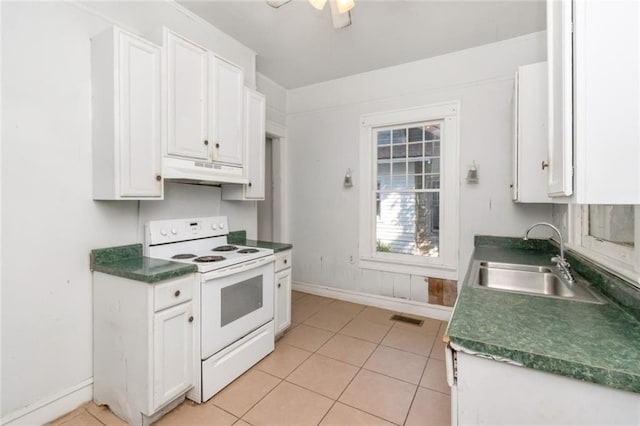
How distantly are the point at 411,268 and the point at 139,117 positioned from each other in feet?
9.67

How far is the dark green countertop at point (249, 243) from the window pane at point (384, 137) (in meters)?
1.72

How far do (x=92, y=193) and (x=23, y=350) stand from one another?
94 centimetres

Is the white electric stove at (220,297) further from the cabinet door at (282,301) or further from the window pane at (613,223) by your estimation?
the window pane at (613,223)

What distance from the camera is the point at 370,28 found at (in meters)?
2.67

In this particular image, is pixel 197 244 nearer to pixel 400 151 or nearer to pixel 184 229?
pixel 184 229

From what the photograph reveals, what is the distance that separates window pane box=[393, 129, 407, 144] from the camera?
3377 millimetres

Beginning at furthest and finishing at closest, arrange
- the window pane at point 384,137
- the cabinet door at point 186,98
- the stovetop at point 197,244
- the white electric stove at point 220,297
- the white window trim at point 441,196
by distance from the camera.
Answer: the window pane at point 384,137
the white window trim at point 441,196
the stovetop at point 197,244
the cabinet door at point 186,98
the white electric stove at point 220,297

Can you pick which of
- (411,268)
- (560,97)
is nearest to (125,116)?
(560,97)

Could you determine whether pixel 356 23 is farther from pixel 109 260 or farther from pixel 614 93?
pixel 109 260

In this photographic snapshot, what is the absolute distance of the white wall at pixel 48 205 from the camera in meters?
1.55

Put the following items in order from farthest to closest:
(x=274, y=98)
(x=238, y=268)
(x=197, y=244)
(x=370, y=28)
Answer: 1. (x=274, y=98)
2. (x=370, y=28)
3. (x=197, y=244)
4. (x=238, y=268)

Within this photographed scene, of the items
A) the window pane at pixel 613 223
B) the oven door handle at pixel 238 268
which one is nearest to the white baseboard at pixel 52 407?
the oven door handle at pixel 238 268

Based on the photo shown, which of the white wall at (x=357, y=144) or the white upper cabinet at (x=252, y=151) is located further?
the white wall at (x=357, y=144)

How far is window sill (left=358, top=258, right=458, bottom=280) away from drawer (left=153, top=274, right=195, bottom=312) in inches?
88.8
